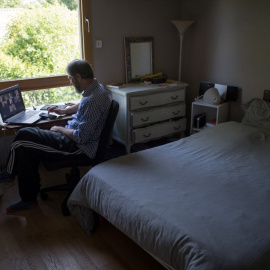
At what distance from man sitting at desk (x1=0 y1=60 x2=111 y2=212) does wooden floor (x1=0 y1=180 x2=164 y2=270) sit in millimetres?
199

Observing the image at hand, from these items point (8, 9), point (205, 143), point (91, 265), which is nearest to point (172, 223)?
point (91, 265)

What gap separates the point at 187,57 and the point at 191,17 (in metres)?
0.47

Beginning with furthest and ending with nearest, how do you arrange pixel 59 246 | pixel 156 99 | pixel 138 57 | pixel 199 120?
1. pixel 138 57
2. pixel 199 120
3. pixel 156 99
4. pixel 59 246

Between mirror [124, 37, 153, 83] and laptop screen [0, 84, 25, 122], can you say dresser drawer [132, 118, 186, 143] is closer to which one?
mirror [124, 37, 153, 83]

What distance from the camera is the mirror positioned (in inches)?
143

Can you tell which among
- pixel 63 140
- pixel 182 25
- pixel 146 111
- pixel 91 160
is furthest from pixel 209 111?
pixel 63 140

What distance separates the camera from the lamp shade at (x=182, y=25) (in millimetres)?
3617

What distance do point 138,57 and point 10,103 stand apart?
65.1 inches

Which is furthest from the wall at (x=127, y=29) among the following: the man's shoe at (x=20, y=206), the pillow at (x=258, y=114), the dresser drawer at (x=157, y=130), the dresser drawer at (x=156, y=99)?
the man's shoe at (x=20, y=206)

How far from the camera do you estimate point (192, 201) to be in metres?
1.79

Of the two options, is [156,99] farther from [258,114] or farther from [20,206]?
[20,206]

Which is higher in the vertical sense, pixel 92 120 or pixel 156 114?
pixel 92 120

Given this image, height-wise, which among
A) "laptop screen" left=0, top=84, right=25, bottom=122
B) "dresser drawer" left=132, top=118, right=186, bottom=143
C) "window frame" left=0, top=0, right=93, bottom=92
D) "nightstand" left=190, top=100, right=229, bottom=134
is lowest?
"dresser drawer" left=132, top=118, right=186, bottom=143

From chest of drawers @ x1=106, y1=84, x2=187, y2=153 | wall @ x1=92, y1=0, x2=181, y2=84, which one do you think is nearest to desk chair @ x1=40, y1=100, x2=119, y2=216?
chest of drawers @ x1=106, y1=84, x2=187, y2=153
